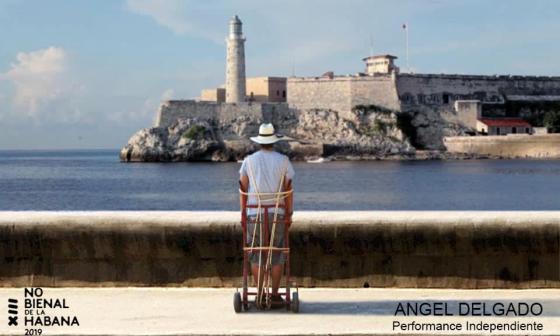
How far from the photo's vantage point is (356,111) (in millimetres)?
89312

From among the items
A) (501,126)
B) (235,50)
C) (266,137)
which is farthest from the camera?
(501,126)

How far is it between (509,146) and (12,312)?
280 ft

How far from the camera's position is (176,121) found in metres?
87.2

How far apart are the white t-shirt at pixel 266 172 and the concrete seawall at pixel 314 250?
858mm

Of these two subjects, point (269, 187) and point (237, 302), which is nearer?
point (237, 302)

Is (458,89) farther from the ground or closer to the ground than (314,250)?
farther from the ground

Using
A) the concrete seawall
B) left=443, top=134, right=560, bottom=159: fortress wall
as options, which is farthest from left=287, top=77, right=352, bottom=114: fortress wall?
the concrete seawall

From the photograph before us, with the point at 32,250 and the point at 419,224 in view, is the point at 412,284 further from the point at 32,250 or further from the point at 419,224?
the point at 32,250

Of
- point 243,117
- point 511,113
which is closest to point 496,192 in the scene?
point 243,117

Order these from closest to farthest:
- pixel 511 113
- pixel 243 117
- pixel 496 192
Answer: pixel 496 192
pixel 243 117
pixel 511 113

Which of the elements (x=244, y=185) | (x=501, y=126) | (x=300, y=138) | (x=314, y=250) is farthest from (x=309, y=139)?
(x=244, y=185)

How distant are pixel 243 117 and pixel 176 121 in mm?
6303

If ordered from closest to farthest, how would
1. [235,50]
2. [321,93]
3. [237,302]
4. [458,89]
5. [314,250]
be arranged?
[237,302] < [314,250] < [235,50] < [321,93] < [458,89]

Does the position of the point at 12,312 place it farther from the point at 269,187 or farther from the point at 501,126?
the point at 501,126
